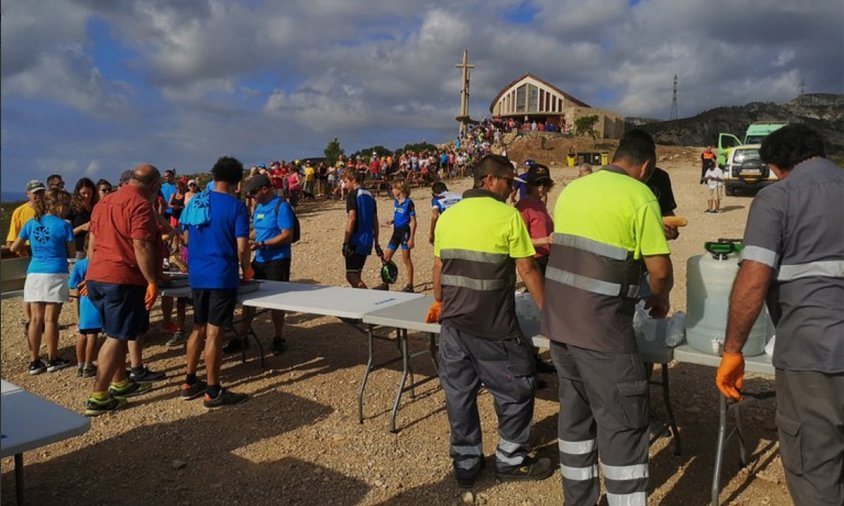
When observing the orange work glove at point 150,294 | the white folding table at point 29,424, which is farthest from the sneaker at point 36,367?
the white folding table at point 29,424

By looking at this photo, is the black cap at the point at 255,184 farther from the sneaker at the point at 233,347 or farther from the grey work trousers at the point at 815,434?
the grey work trousers at the point at 815,434

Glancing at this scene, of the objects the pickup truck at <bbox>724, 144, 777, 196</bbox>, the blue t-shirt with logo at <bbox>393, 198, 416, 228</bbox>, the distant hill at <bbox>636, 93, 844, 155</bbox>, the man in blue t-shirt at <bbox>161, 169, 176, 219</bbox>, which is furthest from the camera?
the distant hill at <bbox>636, 93, 844, 155</bbox>

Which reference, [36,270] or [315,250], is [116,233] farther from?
[315,250]

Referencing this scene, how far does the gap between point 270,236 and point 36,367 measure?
2.51m

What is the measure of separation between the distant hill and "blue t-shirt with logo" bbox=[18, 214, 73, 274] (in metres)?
48.4

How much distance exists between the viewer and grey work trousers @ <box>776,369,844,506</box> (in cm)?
241

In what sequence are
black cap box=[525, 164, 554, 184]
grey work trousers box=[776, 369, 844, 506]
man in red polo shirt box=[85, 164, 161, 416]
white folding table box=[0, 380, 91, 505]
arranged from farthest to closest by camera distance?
1. black cap box=[525, 164, 554, 184]
2. man in red polo shirt box=[85, 164, 161, 416]
3. white folding table box=[0, 380, 91, 505]
4. grey work trousers box=[776, 369, 844, 506]

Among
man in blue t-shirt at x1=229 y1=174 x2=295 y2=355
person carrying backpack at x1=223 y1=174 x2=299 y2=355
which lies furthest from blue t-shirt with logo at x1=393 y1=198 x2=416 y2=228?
man in blue t-shirt at x1=229 y1=174 x2=295 y2=355

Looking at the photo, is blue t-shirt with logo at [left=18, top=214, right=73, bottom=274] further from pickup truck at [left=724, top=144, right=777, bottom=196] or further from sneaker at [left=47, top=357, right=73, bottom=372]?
pickup truck at [left=724, top=144, right=777, bottom=196]

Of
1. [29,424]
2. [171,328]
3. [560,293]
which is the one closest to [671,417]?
[560,293]

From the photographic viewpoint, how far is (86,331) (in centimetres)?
523

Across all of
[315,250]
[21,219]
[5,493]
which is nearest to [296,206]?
[315,250]

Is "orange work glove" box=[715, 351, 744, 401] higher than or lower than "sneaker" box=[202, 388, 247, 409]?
higher

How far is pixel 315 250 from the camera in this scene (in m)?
12.3
